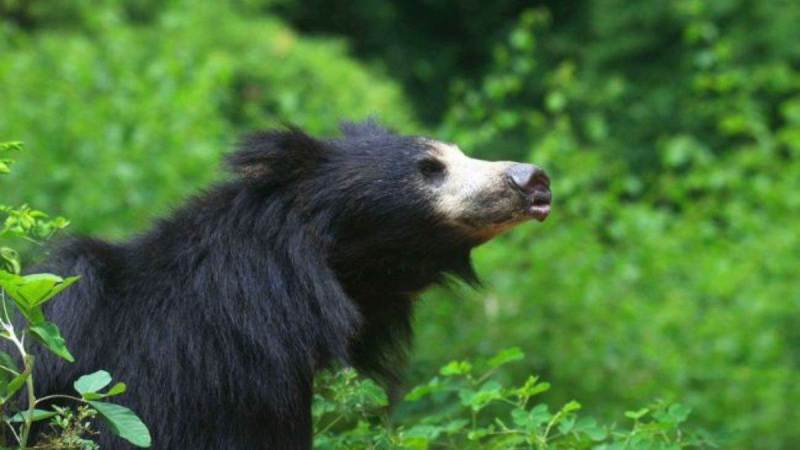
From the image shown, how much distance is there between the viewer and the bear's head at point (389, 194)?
12.7 ft

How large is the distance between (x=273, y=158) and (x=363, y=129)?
0.44m

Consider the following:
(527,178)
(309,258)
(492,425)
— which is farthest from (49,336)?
(527,178)

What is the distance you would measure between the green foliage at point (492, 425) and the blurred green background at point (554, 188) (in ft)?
4.89

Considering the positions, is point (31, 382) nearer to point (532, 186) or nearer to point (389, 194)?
point (389, 194)

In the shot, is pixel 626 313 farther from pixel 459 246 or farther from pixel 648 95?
pixel 648 95

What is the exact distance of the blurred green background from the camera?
791cm

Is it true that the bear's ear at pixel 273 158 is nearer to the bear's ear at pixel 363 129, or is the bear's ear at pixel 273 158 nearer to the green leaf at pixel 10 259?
the bear's ear at pixel 363 129

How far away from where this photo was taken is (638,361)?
8633mm

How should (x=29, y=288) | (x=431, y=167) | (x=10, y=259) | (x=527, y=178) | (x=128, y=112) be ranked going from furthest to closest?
(x=128, y=112) → (x=431, y=167) → (x=527, y=178) → (x=10, y=259) → (x=29, y=288)

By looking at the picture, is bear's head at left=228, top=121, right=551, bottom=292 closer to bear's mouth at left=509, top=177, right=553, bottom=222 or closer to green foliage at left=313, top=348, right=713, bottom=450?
bear's mouth at left=509, top=177, right=553, bottom=222

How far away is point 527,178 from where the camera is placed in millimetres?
3846

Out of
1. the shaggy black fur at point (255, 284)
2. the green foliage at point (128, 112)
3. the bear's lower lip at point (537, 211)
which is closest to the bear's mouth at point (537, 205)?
the bear's lower lip at point (537, 211)

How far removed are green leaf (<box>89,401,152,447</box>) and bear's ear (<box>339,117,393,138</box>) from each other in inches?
57.2

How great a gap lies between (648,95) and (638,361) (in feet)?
20.0
